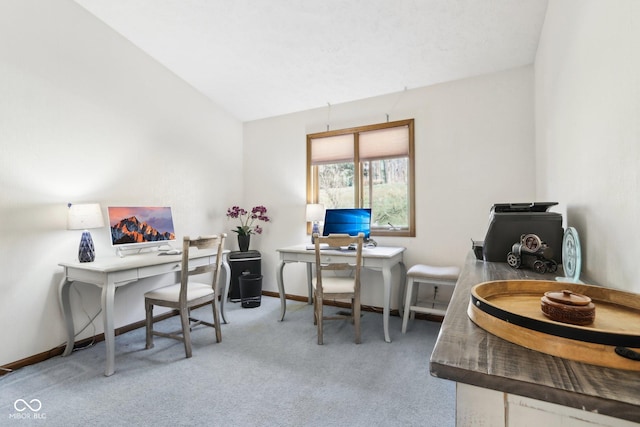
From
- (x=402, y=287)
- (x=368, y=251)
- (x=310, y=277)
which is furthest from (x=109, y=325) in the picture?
(x=402, y=287)

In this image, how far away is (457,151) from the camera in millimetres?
3068

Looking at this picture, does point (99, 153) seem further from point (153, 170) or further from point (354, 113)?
point (354, 113)

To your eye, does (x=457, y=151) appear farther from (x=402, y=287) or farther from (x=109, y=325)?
(x=109, y=325)

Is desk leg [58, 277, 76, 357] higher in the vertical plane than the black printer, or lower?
lower

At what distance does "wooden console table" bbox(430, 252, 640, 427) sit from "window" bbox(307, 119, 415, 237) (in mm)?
2853

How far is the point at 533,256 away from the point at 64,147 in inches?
137

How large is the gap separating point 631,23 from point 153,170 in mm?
3641

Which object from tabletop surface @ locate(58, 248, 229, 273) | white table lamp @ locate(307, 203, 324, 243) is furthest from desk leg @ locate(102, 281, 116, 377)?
white table lamp @ locate(307, 203, 324, 243)

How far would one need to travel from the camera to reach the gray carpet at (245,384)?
5.53ft

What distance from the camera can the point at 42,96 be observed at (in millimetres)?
2416

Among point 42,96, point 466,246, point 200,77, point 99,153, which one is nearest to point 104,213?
point 99,153

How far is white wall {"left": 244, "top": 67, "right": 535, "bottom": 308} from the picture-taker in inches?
111

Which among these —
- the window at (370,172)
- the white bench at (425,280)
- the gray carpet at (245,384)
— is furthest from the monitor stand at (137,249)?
the white bench at (425,280)

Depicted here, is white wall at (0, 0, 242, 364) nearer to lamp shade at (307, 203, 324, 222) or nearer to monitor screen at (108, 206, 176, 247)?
monitor screen at (108, 206, 176, 247)
